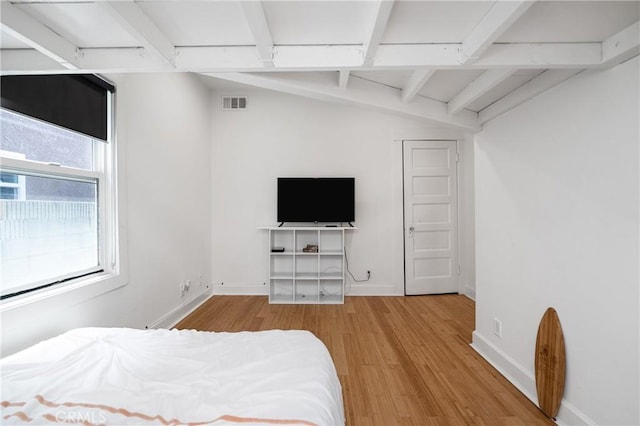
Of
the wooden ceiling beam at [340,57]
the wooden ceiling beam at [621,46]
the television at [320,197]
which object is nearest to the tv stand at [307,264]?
the television at [320,197]

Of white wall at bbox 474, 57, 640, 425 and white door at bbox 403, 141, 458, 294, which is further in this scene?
white door at bbox 403, 141, 458, 294

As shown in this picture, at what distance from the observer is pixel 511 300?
1961mm

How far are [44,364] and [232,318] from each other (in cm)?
205

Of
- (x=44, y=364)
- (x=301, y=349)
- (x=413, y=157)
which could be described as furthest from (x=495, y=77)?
(x=44, y=364)

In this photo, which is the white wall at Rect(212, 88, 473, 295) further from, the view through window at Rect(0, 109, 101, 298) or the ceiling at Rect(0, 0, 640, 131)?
the ceiling at Rect(0, 0, 640, 131)

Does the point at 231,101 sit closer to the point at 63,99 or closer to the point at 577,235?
the point at 63,99

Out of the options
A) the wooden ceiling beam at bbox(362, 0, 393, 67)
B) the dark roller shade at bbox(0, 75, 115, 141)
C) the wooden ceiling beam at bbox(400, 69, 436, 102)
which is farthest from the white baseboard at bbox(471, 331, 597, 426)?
the dark roller shade at bbox(0, 75, 115, 141)

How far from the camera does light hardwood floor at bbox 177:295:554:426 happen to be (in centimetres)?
162

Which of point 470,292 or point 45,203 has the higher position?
point 45,203

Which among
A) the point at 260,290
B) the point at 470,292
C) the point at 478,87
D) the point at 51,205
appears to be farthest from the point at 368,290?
the point at 51,205

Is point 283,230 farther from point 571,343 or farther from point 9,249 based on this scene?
point 571,343

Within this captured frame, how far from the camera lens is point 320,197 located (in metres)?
3.63

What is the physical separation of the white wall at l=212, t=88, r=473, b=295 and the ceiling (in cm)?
234

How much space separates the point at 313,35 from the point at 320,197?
8.36 feet
